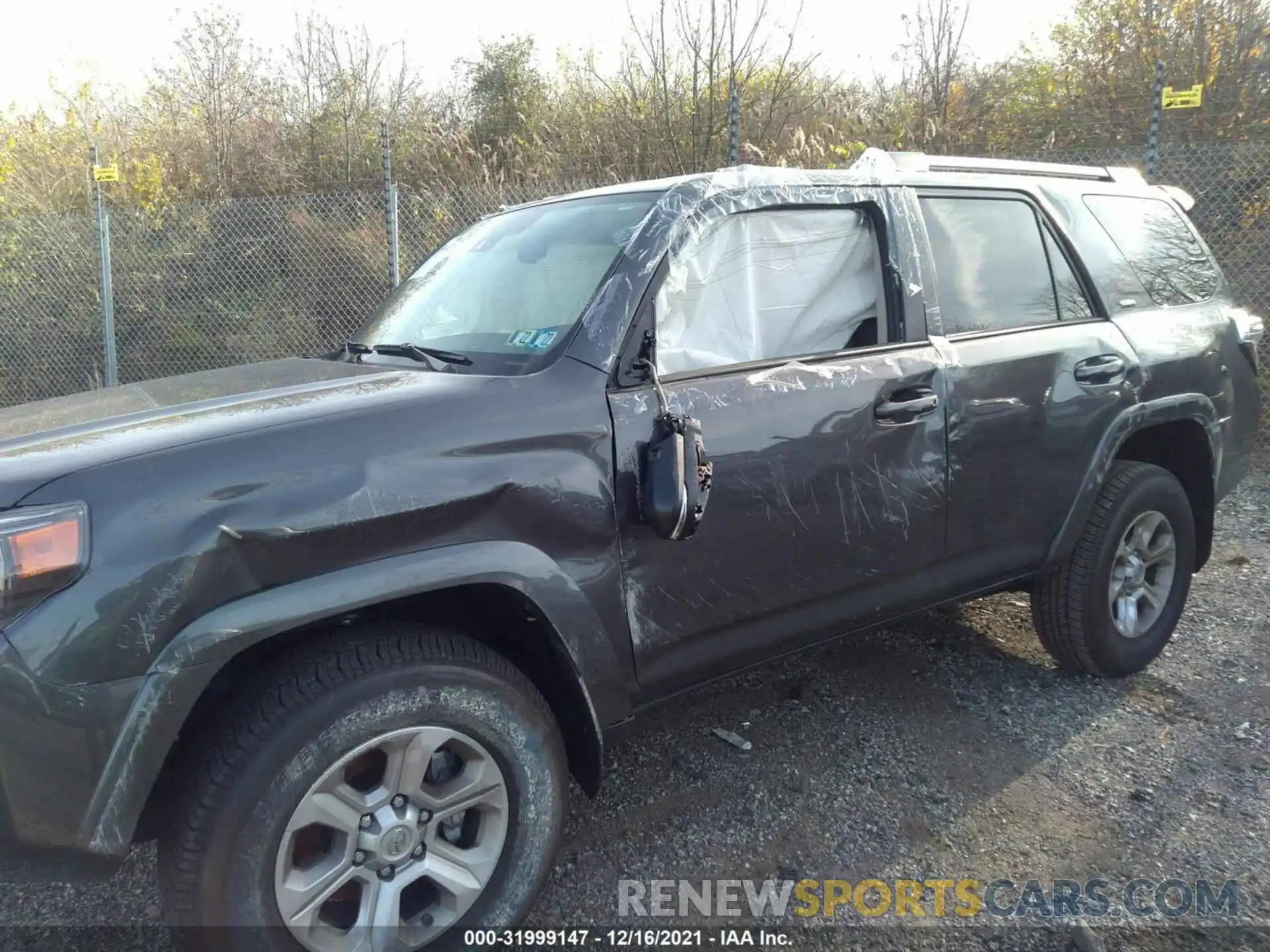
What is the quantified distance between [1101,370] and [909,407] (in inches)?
39.3

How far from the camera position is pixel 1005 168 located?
11.2 ft

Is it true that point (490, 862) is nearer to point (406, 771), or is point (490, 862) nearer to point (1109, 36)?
point (406, 771)

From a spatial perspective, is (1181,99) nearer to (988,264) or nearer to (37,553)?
(988,264)

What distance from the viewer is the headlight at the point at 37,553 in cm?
160

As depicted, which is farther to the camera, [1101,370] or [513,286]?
[1101,370]

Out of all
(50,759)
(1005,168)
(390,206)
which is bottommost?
(50,759)

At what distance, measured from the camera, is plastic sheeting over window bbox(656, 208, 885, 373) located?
2.52 meters

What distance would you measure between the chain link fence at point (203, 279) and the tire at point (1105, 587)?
20.1 ft

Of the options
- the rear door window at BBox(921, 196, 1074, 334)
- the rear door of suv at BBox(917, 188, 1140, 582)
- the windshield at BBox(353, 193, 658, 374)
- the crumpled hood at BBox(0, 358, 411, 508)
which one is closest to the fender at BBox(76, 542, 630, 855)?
the crumpled hood at BBox(0, 358, 411, 508)

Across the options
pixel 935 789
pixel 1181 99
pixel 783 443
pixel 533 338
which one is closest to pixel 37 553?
pixel 533 338

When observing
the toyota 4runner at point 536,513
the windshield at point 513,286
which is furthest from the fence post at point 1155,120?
the windshield at point 513,286

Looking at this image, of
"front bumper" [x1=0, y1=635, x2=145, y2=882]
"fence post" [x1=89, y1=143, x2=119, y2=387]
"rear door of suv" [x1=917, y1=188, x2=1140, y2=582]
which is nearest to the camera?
"front bumper" [x1=0, y1=635, x2=145, y2=882]

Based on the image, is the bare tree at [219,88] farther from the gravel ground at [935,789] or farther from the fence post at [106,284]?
the gravel ground at [935,789]

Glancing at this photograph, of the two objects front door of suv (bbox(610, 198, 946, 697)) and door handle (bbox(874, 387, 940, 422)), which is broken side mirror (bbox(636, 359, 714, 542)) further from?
door handle (bbox(874, 387, 940, 422))
